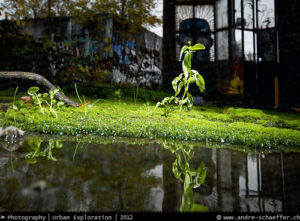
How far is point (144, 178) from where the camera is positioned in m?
1.16

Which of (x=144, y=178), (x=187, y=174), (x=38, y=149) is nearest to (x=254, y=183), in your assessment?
(x=187, y=174)

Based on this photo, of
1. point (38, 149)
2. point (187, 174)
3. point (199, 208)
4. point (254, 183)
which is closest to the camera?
point (199, 208)

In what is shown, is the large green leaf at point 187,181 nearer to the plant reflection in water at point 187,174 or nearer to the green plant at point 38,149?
the plant reflection in water at point 187,174

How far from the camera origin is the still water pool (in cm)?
89

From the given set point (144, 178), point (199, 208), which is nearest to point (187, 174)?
point (144, 178)

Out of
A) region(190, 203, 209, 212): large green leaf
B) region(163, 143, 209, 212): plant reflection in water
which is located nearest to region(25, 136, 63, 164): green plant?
region(163, 143, 209, 212): plant reflection in water

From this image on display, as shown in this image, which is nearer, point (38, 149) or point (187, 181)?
point (187, 181)

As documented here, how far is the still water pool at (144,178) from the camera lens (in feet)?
2.92

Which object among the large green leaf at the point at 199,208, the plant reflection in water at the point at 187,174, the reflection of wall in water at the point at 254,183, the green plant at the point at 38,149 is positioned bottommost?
the reflection of wall in water at the point at 254,183

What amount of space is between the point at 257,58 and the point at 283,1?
1474mm

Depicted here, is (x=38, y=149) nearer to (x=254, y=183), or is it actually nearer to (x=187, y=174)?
(x=187, y=174)

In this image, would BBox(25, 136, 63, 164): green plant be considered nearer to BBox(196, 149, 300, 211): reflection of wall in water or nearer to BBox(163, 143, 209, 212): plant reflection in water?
BBox(163, 143, 209, 212): plant reflection in water

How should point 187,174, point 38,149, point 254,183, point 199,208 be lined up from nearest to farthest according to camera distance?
point 199,208 → point 254,183 → point 187,174 → point 38,149

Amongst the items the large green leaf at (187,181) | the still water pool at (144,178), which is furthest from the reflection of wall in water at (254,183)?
the large green leaf at (187,181)
